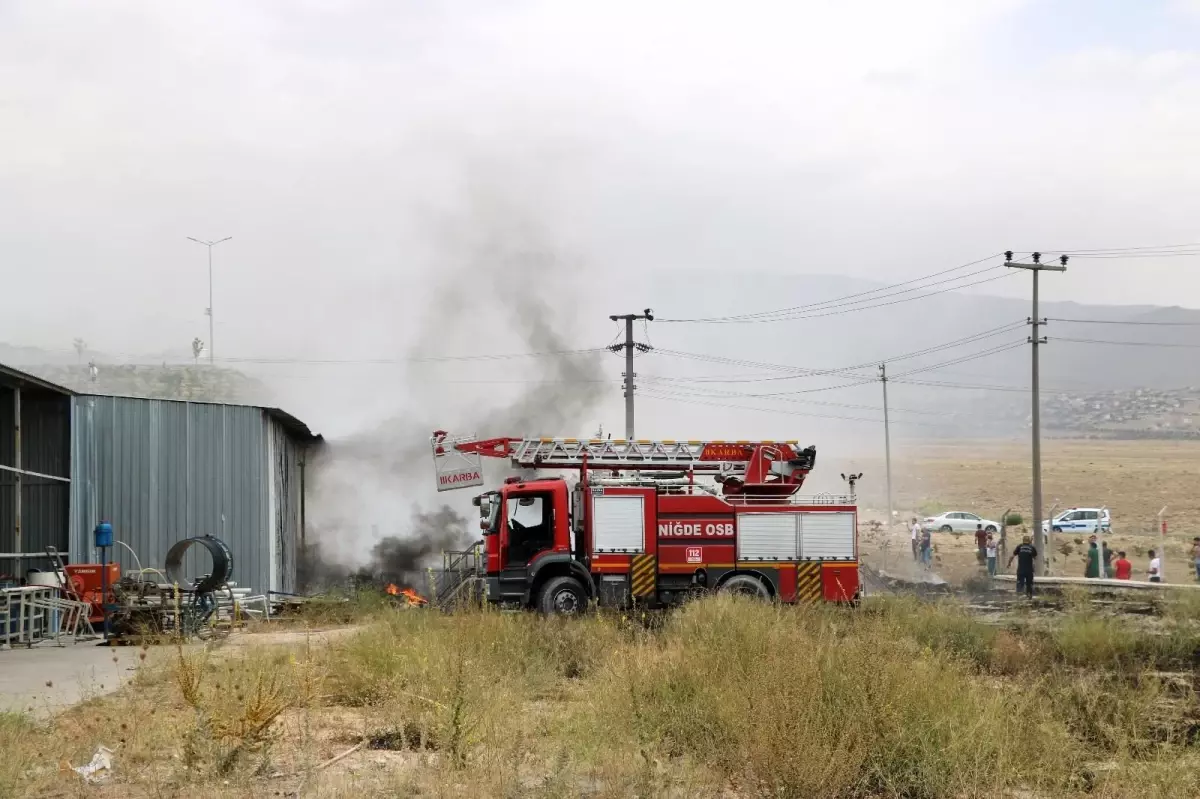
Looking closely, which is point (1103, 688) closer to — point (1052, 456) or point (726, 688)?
point (726, 688)

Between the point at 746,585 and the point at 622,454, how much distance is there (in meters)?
3.27

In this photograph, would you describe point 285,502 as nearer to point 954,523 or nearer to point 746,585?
point 746,585

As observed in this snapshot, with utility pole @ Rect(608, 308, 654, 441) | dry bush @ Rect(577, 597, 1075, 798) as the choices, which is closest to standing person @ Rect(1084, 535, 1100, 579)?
utility pole @ Rect(608, 308, 654, 441)

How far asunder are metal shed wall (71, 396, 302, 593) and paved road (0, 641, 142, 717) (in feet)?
13.4

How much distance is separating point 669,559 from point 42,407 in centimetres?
1207

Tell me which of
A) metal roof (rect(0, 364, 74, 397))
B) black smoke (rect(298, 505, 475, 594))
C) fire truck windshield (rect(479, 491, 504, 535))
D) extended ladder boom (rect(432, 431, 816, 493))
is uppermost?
metal roof (rect(0, 364, 74, 397))

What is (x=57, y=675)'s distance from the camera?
14.3m

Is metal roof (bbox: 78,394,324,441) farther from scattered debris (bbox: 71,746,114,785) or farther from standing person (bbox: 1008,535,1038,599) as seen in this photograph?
standing person (bbox: 1008,535,1038,599)

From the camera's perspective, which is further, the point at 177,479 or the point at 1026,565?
the point at 1026,565

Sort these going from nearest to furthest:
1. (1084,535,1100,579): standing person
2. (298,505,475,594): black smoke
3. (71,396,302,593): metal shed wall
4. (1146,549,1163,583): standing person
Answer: (71,396,302,593): metal shed wall < (298,505,475,594): black smoke < (1146,549,1163,583): standing person < (1084,535,1100,579): standing person

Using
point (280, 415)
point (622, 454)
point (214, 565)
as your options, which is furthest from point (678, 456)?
point (280, 415)

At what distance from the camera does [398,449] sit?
34.4 m

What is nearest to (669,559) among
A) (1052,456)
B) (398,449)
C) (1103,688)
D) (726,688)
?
(1103,688)

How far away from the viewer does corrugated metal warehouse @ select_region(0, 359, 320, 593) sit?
832 inches
